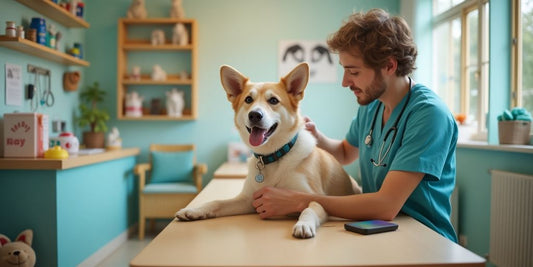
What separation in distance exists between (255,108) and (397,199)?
23.9 inches

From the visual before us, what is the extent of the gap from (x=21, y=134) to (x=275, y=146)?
2042mm

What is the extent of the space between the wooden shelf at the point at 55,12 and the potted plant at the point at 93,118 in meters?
0.75

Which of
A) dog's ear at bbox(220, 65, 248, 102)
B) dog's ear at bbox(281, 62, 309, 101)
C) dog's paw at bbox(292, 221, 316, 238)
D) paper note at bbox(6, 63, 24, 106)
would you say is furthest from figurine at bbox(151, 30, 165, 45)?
dog's paw at bbox(292, 221, 316, 238)

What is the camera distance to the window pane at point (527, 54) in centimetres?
252

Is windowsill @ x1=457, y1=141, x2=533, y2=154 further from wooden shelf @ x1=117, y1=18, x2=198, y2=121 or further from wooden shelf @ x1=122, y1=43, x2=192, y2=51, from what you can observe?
wooden shelf @ x1=122, y1=43, x2=192, y2=51

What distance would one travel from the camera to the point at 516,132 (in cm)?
232

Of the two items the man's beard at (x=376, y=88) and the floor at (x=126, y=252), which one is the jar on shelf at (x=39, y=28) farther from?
the man's beard at (x=376, y=88)

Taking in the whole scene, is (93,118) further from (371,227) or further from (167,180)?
(371,227)

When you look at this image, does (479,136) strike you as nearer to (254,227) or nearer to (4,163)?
(254,227)

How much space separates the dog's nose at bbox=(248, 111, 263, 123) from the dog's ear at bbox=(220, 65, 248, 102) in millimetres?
238

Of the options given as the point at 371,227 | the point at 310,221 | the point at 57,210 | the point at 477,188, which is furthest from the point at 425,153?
the point at 57,210

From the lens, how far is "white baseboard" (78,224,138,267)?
2982 millimetres

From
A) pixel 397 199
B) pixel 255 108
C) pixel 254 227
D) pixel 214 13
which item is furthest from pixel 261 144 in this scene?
pixel 214 13

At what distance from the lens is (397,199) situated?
1199 millimetres
